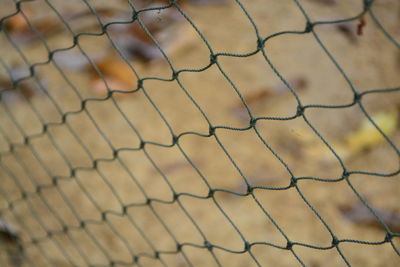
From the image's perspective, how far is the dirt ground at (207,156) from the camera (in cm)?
186

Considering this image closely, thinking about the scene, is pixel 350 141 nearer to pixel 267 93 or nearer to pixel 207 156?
pixel 267 93

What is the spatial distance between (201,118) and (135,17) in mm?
1221

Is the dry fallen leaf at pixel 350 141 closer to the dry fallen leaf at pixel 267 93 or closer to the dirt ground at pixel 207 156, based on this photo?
the dirt ground at pixel 207 156

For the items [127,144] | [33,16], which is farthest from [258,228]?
[33,16]

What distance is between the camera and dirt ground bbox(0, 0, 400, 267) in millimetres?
1861

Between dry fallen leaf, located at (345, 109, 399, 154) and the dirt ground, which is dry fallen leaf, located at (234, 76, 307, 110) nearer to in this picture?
the dirt ground

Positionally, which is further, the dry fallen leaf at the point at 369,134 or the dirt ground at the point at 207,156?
the dry fallen leaf at the point at 369,134

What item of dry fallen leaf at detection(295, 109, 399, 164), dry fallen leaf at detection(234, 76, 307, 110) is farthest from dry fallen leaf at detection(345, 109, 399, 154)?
dry fallen leaf at detection(234, 76, 307, 110)

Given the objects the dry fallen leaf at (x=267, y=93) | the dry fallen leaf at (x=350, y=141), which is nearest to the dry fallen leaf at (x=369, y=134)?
the dry fallen leaf at (x=350, y=141)

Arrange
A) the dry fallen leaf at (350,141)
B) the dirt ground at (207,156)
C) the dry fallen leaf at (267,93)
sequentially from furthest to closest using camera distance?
the dry fallen leaf at (267,93) < the dry fallen leaf at (350,141) < the dirt ground at (207,156)

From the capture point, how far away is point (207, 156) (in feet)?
7.25

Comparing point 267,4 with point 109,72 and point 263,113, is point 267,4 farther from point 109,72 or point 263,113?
point 109,72

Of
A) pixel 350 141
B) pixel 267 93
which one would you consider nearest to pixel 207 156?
pixel 267 93

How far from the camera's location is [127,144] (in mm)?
2250
